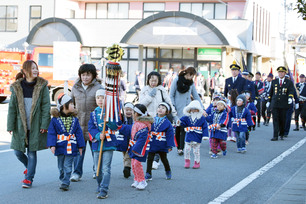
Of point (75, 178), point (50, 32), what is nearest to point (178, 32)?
point (50, 32)

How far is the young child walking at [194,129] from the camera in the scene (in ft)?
32.2

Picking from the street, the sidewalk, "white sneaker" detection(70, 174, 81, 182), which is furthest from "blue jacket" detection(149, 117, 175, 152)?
the sidewalk

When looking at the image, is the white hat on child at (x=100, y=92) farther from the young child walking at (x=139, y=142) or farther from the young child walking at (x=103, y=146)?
the young child walking at (x=139, y=142)

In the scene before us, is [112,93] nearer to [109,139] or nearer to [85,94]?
[109,139]

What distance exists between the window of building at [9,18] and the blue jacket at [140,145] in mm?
39693

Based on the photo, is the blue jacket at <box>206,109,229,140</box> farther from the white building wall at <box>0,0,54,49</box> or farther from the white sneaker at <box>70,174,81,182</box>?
the white building wall at <box>0,0,54,49</box>

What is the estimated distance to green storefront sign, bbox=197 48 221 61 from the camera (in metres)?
39.0

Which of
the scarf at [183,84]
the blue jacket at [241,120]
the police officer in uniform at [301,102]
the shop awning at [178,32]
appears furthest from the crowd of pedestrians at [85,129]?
the shop awning at [178,32]

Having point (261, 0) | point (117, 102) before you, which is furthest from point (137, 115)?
point (261, 0)

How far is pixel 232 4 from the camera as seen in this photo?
4325cm

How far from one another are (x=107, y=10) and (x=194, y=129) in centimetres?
3719

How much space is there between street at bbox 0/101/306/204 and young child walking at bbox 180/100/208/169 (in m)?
0.25

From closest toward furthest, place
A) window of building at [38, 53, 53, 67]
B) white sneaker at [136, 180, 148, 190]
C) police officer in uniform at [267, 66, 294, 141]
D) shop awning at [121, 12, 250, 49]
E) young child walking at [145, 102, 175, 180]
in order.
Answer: white sneaker at [136, 180, 148, 190] < young child walking at [145, 102, 175, 180] < police officer in uniform at [267, 66, 294, 141] < window of building at [38, 53, 53, 67] < shop awning at [121, 12, 250, 49]

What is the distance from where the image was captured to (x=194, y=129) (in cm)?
992
